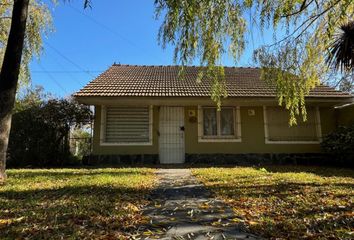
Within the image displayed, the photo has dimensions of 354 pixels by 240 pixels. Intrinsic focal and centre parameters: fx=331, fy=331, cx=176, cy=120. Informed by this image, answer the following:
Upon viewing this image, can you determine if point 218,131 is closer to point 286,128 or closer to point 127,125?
point 286,128

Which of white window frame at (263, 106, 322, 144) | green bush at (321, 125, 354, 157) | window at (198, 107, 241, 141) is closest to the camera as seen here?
green bush at (321, 125, 354, 157)

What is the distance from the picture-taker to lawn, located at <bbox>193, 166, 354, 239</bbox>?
3.75 m

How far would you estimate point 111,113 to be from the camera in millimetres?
13695

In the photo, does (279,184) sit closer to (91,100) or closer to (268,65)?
(268,65)

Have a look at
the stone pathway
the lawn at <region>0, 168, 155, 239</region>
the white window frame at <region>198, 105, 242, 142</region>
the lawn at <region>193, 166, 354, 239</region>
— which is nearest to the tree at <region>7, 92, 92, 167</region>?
the white window frame at <region>198, 105, 242, 142</region>

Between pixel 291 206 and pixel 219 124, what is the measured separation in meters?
9.11

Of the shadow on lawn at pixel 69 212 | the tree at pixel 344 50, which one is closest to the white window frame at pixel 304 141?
the tree at pixel 344 50

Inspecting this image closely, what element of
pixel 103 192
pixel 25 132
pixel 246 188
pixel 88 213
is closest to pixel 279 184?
pixel 246 188

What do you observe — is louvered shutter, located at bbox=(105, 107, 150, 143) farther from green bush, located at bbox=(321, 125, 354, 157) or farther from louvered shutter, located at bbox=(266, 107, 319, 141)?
green bush, located at bbox=(321, 125, 354, 157)

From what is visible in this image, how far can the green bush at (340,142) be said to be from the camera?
11.6 m

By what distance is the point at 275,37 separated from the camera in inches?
275

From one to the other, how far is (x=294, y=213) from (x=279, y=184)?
8.74 feet

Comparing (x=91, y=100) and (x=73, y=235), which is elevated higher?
(x=91, y=100)

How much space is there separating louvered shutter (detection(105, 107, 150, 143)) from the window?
7.66ft
